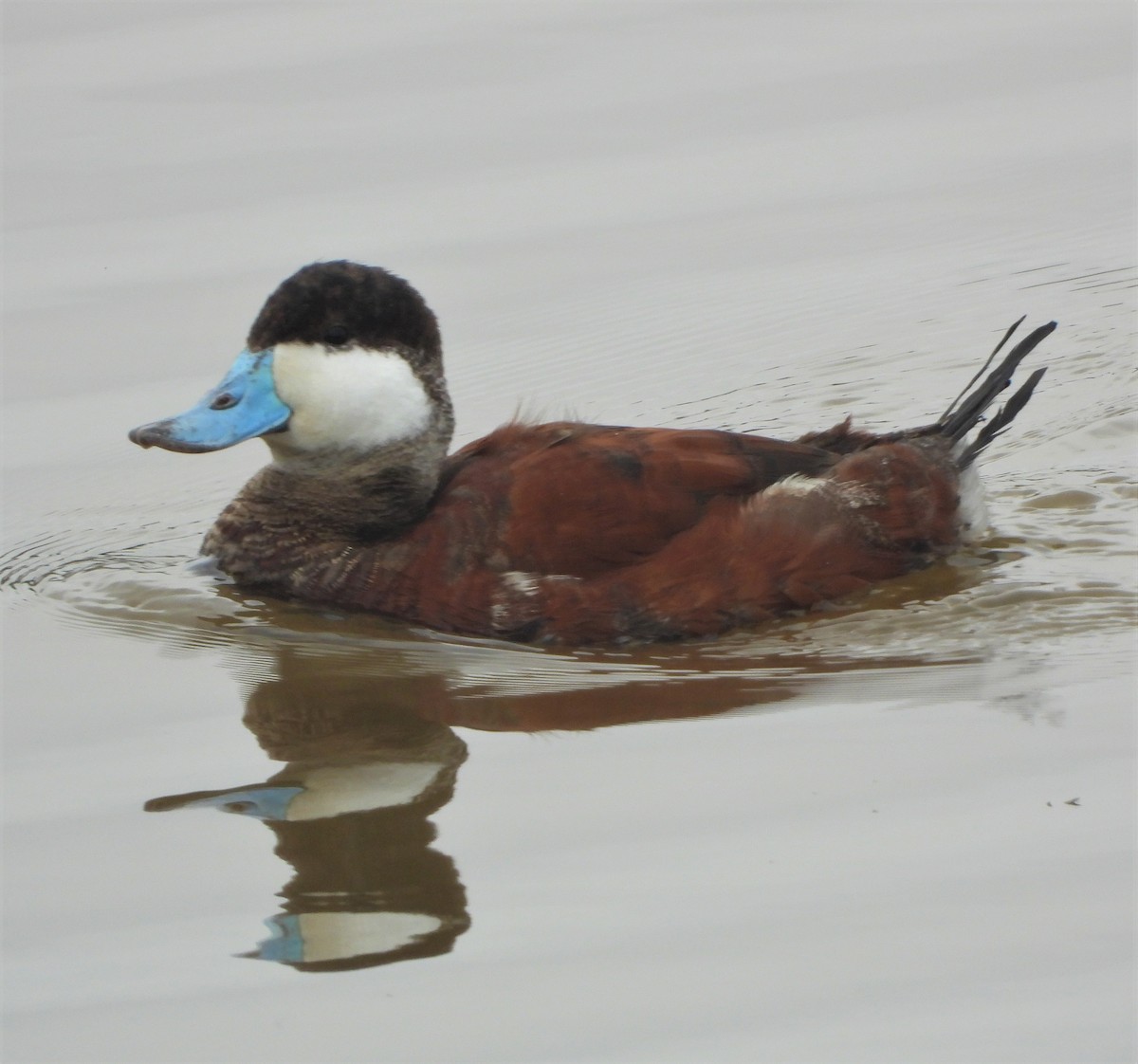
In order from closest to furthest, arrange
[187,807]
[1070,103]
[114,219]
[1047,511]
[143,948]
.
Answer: [143,948] < [187,807] < [1047,511] < [114,219] < [1070,103]

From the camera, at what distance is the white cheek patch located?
18.6 feet

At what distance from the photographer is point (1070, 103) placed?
30.7 ft

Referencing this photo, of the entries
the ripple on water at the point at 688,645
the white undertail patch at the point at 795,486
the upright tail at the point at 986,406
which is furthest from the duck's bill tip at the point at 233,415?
the upright tail at the point at 986,406

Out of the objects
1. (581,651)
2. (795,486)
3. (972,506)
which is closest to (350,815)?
(581,651)

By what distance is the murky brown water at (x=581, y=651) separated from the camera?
3.69 m

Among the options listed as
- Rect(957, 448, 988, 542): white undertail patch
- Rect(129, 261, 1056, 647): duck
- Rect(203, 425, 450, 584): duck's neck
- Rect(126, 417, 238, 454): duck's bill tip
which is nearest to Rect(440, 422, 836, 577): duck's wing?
Rect(129, 261, 1056, 647): duck

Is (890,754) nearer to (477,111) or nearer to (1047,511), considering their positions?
(1047,511)

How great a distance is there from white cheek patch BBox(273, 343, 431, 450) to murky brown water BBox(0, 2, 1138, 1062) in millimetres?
535

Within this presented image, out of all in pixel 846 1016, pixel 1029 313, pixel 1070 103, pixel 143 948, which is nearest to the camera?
pixel 846 1016

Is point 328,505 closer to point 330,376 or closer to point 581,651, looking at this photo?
point 330,376

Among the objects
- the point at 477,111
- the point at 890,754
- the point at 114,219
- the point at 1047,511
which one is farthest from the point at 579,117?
the point at 890,754

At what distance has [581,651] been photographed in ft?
17.4

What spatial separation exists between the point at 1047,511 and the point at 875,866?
255cm

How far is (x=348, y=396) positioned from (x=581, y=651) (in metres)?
1.01
